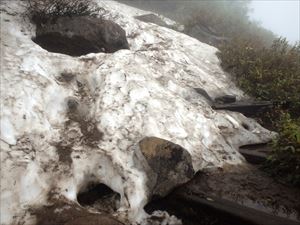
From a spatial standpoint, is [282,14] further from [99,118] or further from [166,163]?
[166,163]

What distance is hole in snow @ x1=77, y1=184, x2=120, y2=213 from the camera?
4113mm

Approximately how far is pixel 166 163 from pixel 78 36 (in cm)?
361

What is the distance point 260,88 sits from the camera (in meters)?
7.30

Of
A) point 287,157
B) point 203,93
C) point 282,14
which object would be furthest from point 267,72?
point 282,14

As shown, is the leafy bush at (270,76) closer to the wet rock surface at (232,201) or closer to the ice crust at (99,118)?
the ice crust at (99,118)

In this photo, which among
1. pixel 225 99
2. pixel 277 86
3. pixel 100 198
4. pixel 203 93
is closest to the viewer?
pixel 100 198

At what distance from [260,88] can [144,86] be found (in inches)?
121

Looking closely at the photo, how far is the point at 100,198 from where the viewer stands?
4.28m

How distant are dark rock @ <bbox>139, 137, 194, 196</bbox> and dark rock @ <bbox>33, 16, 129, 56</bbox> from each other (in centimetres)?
305

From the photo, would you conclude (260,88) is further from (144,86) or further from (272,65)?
(144,86)

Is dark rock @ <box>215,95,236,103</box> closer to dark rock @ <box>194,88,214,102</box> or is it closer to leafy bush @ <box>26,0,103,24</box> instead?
dark rock @ <box>194,88,214,102</box>

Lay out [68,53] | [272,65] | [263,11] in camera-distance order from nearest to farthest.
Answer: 1. [68,53]
2. [272,65]
3. [263,11]

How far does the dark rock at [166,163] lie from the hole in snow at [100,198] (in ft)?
1.90

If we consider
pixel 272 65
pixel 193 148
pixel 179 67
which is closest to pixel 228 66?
pixel 272 65
